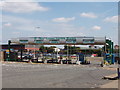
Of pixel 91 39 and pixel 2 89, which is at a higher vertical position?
pixel 91 39

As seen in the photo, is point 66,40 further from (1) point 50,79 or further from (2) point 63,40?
(1) point 50,79

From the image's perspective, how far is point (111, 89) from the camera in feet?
42.1

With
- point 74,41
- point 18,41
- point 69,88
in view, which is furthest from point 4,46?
point 69,88

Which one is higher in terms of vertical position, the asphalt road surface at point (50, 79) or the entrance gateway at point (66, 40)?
the entrance gateway at point (66, 40)

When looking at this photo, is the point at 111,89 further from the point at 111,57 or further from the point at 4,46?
the point at 4,46

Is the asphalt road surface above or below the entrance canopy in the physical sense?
below

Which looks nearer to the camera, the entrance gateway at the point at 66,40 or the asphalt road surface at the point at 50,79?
the asphalt road surface at the point at 50,79

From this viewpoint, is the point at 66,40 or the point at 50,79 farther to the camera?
the point at 66,40

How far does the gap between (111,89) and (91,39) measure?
103 ft

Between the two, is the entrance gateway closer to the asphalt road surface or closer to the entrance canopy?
the entrance canopy

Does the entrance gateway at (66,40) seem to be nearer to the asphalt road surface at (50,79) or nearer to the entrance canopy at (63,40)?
the entrance canopy at (63,40)

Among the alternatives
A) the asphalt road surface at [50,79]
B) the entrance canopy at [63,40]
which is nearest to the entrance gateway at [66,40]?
the entrance canopy at [63,40]

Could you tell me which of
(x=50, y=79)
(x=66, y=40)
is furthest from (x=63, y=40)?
(x=50, y=79)

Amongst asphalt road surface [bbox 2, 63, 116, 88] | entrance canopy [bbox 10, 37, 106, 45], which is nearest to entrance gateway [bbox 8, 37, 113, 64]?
entrance canopy [bbox 10, 37, 106, 45]
